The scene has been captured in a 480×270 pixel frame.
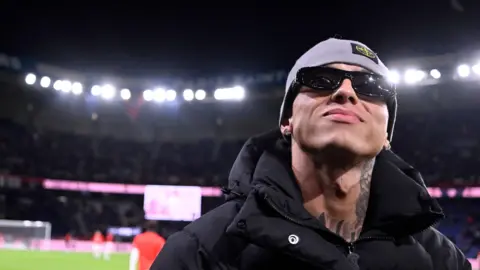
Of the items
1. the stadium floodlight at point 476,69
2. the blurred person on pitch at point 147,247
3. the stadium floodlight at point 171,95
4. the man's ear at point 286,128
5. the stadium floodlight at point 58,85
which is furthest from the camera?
the stadium floodlight at point 171,95

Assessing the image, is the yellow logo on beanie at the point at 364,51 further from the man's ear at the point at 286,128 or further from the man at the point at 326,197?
the man's ear at the point at 286,128

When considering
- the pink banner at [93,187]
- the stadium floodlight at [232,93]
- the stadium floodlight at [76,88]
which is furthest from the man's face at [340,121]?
the stadium floodlight at [76,88]

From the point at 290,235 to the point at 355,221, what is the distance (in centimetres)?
40

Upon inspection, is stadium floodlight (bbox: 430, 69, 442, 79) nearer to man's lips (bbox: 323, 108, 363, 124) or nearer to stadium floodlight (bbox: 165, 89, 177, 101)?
stadium floodlight (bbox: 165, 89, 177, 101)

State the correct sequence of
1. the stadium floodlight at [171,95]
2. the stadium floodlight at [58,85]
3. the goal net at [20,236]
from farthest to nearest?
the stadium floodlight at [171,95], the stadium floodlight at [58,85], the goal net at [20,236]

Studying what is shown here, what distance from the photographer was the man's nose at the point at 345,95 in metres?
2.04

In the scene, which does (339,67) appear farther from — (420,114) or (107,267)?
(420,114)

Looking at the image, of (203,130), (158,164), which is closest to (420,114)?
(203,130)

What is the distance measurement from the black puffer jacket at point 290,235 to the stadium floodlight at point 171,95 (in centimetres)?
4221

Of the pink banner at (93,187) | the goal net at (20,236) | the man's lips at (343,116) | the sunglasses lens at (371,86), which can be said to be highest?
the sunglasses lens at (371,86)

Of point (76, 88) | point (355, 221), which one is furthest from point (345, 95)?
point (76, 88)

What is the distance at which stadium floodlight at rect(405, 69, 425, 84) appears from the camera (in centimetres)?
3397

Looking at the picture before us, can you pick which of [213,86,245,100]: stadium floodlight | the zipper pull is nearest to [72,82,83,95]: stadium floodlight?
[213,86,245,100]: stadium floodlight

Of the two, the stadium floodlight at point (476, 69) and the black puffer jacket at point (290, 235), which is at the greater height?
the stadium floodlight at point (476, 69)
